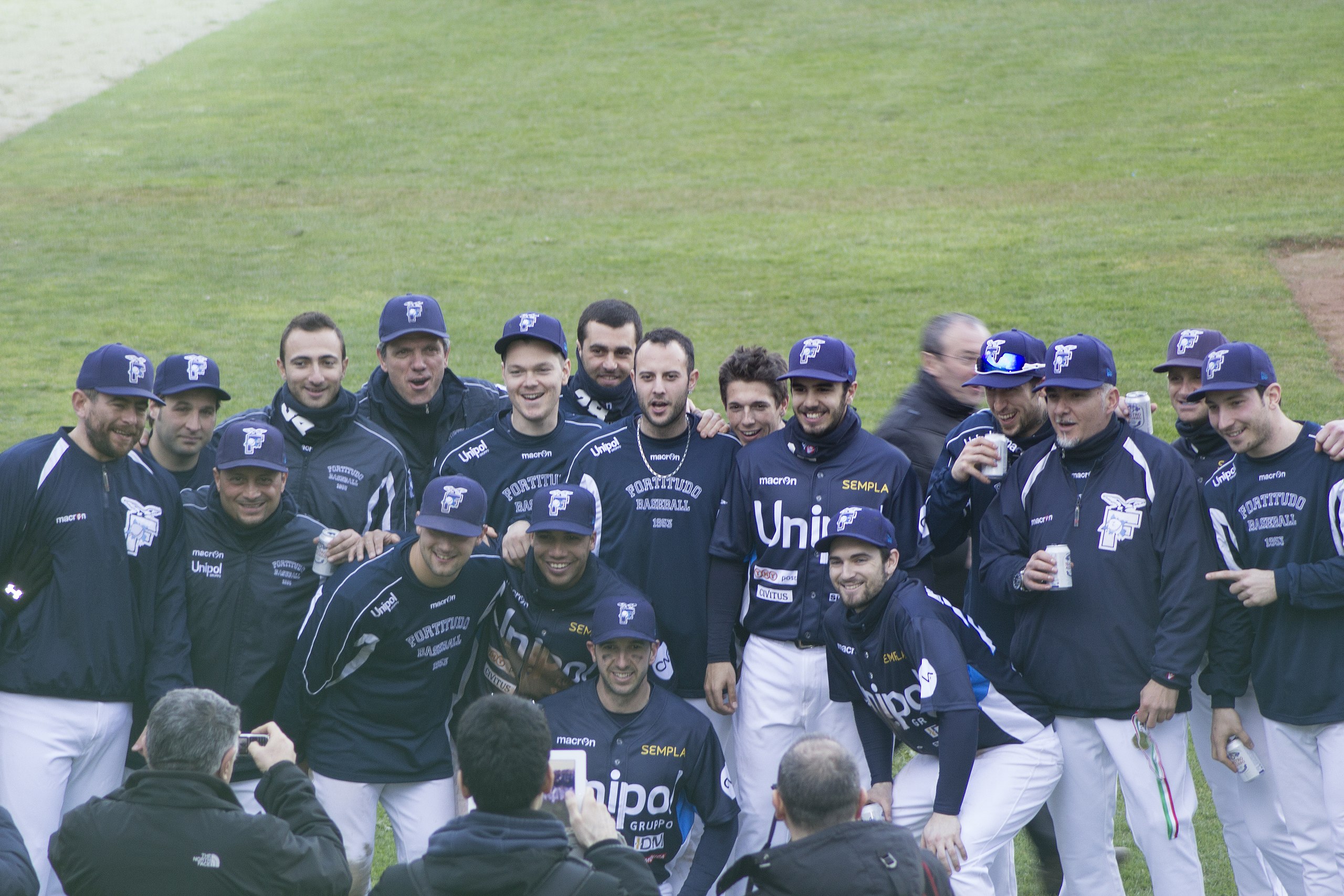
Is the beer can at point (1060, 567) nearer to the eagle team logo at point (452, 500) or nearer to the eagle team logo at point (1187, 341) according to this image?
the eagle team logo at point (1187, 341)

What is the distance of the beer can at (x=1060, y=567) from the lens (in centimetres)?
558

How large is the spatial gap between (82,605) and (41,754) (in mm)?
666

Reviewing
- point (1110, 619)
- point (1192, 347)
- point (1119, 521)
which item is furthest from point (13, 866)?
point (1192, 347)

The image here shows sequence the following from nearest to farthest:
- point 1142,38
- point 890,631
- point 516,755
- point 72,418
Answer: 1. point 516,755
2. point 890,631
3. point 72,418
4. point 1142,38

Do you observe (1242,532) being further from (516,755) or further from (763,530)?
(516,755)

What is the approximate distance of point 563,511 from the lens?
5.85m

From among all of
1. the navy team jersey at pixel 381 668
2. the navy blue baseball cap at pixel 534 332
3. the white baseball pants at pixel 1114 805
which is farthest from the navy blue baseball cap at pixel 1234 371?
the navy team jersey at pixel 381 668

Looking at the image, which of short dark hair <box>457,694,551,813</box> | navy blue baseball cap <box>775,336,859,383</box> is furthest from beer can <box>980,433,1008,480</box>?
short dark hair <box>457,694,551,813</box>

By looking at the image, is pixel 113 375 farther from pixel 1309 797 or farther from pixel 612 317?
pixel 1309 797

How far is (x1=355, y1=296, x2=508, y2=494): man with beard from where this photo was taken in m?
7.26

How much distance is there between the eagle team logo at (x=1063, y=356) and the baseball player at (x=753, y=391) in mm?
1464

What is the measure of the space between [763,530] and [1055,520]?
1.37m

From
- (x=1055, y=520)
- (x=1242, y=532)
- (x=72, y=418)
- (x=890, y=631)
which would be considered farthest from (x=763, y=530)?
(x=72, y=418)

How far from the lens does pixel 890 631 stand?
5.57 metres
